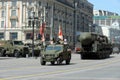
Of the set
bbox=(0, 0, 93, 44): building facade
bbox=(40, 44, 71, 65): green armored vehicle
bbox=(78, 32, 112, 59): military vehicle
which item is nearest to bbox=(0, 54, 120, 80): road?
bbox=(40, 44, 71, 65): green armored vehicle

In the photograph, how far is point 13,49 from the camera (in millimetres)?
64250

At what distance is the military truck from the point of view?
210 feet

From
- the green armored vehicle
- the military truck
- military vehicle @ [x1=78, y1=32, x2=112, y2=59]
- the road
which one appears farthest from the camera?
the military truck

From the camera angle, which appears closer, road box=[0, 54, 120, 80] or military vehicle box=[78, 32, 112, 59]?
road box=[0, 54, 120, 80]

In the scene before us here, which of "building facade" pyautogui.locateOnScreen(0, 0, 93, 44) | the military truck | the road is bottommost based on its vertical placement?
Answer: the road

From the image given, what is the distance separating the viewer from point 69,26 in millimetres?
135000

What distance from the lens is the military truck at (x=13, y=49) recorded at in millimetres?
64000

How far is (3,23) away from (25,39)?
24.0 ft

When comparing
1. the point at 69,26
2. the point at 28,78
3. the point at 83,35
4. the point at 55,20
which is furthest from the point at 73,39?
the point at 28,78

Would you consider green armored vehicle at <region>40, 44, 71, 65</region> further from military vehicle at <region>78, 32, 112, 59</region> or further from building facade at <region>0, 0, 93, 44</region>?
building facade at <region>0, 0, 93, 44</region>

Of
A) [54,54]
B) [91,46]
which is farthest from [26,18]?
[54,54]

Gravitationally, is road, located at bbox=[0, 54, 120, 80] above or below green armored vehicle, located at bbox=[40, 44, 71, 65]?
below

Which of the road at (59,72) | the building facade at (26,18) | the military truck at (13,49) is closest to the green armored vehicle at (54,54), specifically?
the road at (59,72)

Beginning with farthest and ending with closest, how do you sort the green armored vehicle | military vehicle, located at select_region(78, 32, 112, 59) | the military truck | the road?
1. the military truck
2. military vehicle, located at select_region(78, 32, 112, 59)
3. the green armored vehicle
4. the road
